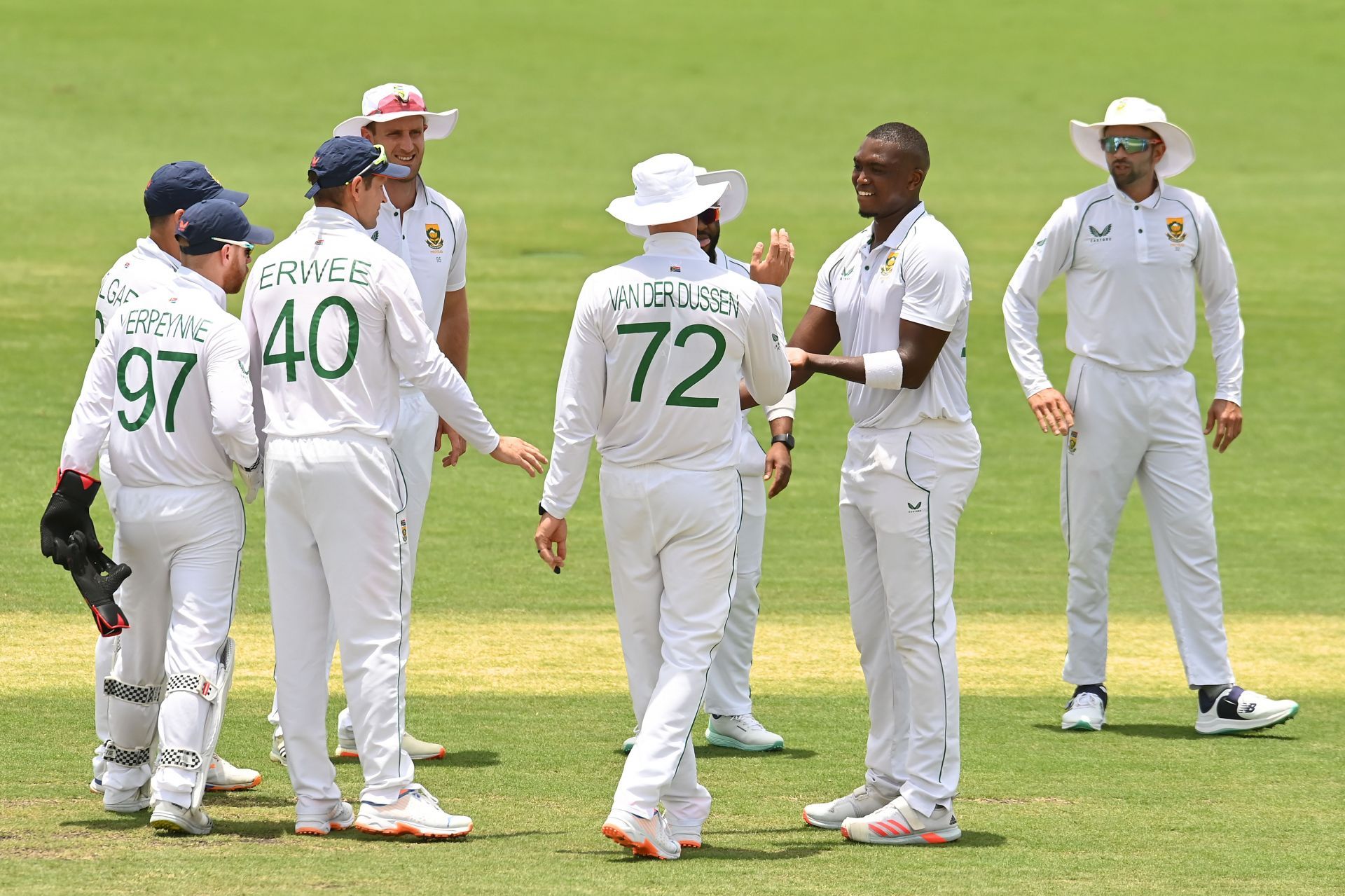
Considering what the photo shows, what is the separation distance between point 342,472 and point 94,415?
968mm

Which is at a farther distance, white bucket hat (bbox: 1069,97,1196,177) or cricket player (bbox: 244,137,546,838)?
white bucket hat (bbox: 1069,97,1196,177)

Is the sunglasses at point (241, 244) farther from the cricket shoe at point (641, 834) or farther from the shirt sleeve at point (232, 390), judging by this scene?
the cricket shoe at point (641, 834)

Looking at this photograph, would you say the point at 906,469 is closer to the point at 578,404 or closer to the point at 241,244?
the point at 578,404

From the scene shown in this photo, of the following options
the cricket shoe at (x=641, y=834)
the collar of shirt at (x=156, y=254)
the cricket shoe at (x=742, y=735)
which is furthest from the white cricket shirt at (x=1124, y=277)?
the collar of shirt at (x=156, y=254)

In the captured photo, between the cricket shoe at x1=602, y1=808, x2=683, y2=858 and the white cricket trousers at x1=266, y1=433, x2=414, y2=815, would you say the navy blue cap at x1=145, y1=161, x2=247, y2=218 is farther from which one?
the cricket shoe at x1=602, y1=808, x2=683, y2=858

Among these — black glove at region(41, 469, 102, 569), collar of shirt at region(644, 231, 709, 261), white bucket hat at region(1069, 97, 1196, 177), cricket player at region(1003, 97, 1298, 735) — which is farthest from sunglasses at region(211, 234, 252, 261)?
white bucket hat at region(1069, 97, 1196, 177)

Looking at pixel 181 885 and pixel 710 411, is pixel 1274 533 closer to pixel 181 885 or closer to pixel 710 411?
pixel 710 411

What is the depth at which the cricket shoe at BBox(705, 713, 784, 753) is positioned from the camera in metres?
7.98

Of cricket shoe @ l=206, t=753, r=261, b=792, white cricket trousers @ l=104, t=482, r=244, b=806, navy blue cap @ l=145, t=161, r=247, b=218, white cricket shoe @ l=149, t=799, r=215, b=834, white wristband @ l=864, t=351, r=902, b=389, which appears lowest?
cricket shoe @ l=206, t=753, r=261, b=792

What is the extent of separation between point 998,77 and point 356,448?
43.1 metres

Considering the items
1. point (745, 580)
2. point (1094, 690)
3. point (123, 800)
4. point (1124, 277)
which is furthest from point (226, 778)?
point (1124, 277)

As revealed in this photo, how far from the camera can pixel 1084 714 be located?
838 centimetres

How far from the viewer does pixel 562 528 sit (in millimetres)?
6301

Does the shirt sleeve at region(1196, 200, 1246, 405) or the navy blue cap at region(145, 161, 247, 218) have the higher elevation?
the navy blue cap at region(145, 161, 247, 218)
